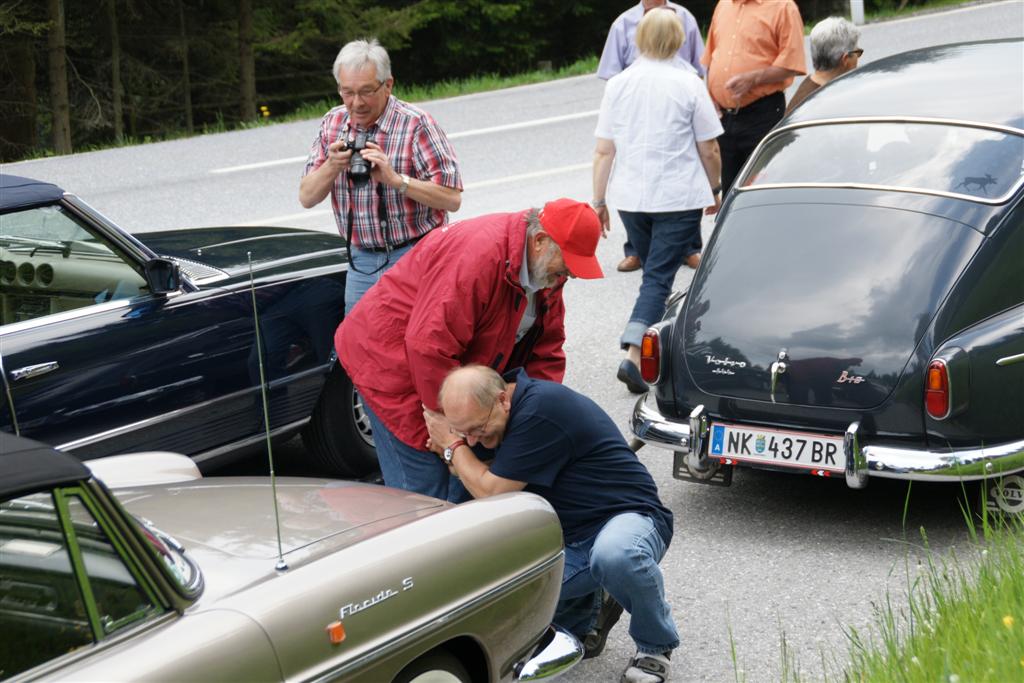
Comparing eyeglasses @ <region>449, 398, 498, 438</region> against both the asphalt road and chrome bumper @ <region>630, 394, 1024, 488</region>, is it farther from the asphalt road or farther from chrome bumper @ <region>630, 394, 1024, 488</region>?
chrome bumper @ <region>630, 394, 1024, 488</region>

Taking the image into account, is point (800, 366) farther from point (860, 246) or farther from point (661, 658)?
point (661, 658)

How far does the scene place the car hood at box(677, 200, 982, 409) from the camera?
5160mm

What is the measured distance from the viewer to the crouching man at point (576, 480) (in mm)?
4152

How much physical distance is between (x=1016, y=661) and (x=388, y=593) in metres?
1.59

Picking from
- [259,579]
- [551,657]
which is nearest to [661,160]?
[551,657]

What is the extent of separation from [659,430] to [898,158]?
5.20 feet

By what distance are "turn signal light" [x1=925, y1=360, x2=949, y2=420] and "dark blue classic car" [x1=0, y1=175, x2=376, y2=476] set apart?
8.23 feet

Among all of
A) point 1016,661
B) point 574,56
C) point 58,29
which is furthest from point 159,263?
point 574,56

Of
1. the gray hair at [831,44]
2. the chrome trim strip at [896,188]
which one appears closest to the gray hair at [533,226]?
the chrome trim strip at [896,188]

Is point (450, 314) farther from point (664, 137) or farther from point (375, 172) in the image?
point (664, 137)

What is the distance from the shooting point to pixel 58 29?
21344 millimetres

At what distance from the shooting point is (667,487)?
6.05 metres

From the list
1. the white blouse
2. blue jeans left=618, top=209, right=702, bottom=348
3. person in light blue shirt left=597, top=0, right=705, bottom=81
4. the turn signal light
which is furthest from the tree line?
the turn signal light

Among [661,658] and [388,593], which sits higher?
[388,593]
